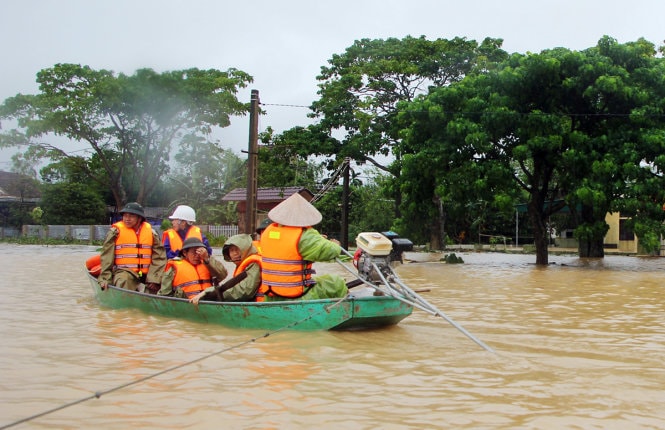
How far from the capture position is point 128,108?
34.3m

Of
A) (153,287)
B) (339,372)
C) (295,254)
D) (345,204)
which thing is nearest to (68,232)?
(345,204)

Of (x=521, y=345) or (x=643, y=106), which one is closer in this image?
(x=521, y=345)

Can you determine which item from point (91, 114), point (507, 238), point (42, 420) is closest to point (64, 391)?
point (42, 420)

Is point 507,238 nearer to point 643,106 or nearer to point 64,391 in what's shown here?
point 643,106

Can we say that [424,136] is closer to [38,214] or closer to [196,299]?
[196,299]

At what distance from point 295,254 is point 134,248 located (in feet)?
10.7

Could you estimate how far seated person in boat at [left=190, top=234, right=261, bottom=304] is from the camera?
790 cm

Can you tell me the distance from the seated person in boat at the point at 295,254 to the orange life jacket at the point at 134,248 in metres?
2.66

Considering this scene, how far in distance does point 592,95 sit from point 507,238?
70.9ft

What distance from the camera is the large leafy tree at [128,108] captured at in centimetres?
3378

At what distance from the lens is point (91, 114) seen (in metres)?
34.8

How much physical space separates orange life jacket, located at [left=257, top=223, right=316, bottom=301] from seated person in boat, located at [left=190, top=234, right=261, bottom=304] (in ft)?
0.58

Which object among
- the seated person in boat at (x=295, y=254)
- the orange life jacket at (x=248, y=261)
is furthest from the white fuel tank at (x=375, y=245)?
the orange life jacket at (x=248, y=261)

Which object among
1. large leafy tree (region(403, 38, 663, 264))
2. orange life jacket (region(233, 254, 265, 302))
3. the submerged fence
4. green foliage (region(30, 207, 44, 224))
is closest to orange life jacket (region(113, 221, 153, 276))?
orange life jacket (region(233, 254, 265, 302))
